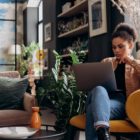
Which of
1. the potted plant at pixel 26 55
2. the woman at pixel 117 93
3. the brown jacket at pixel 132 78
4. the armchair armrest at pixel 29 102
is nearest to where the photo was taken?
the woman at pixel 117 93

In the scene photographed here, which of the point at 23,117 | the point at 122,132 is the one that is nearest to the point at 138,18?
the point at 122,132

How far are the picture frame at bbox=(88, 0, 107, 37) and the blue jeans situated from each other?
1942mm

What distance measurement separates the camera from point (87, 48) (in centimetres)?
494

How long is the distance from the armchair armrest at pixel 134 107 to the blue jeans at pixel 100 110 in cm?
Result: 14

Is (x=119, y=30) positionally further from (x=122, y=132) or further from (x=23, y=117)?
(x=23, y=117)

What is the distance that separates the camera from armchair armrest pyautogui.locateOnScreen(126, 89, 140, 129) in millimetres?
1981

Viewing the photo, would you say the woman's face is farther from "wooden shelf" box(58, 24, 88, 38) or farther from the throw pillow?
"wooden shelf" box(58, 24, 88, 38)

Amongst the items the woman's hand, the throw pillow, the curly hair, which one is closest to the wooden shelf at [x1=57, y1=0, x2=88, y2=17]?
the throw pillow

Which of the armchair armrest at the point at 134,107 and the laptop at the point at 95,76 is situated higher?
the laptop at the point at 95,76

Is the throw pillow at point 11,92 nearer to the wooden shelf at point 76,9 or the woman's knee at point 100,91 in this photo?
the woman's knee at point 100,91

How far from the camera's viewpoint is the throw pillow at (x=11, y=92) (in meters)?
3.32

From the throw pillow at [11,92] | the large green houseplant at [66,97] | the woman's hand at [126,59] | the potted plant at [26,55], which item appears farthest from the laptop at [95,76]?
the potted plant at [26,55]

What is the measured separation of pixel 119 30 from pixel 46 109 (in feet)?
14.2

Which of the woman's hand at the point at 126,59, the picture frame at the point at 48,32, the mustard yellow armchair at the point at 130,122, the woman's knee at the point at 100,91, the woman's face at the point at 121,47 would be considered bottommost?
the mustard yellow armchair at the point at 130,122
